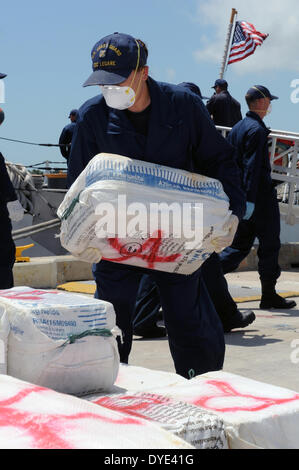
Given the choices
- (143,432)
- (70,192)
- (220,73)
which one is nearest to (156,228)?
(70,192)

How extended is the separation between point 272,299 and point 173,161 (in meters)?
3.87

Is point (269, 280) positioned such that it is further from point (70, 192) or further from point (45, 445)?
point (45, 445)

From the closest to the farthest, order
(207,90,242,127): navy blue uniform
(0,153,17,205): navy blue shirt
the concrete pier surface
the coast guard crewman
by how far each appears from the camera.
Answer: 1. the coast guard crewman
2. the concrete pier surface
3. (0,153,17,205): navy blue shirt
4. (207,90,242,127): navy blue uniform

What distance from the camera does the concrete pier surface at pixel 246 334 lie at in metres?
4.38

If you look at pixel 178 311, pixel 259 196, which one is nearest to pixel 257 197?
pixel 259 196

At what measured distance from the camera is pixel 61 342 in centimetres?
234

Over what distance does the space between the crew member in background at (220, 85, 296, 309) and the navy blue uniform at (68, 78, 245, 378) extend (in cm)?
264

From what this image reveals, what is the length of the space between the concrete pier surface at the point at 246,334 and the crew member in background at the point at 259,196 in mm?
385

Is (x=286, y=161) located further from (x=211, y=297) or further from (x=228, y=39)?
(x=228, y=39)

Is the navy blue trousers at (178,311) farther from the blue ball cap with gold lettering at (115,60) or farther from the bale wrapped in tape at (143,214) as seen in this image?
the blue ball cap with gold lettering at (115,60)

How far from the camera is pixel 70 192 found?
10.5ft

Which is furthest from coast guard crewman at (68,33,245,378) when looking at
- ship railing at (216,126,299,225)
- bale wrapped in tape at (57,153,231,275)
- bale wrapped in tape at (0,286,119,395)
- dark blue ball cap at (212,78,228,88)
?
dark blue ball cap at (212,78,228,88)

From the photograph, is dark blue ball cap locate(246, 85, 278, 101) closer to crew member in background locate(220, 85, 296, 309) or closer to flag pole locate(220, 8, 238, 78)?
crew member in background locate(220, 85, 296, 309)

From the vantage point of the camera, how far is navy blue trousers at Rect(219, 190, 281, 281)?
22.6 feet
